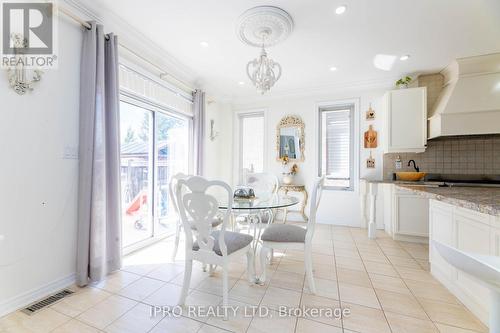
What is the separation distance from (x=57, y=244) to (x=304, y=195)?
3.52 metres

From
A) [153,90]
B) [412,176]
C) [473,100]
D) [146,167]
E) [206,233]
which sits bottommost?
[206,233]

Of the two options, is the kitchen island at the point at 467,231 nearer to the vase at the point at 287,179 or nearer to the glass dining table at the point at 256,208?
the glass dining table at the point at 256,208

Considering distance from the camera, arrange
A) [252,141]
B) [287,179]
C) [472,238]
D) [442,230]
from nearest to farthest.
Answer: [472,238], [442,230], [287,179], [252,141]

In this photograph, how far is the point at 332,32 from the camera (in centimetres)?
244

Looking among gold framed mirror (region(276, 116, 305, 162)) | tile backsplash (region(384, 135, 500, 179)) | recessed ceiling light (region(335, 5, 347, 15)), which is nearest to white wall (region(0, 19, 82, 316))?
recessed ceiling light (region(335, 5, 347, 15))

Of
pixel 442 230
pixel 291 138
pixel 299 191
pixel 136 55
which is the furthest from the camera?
pixel 291 138

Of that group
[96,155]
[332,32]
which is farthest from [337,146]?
[96,155]

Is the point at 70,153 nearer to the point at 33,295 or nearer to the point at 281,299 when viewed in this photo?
the point at 33,295

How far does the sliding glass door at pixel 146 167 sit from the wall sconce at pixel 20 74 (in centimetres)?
96

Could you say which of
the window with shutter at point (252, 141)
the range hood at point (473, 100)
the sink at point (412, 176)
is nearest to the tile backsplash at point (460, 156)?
the sink at point (412, 176)

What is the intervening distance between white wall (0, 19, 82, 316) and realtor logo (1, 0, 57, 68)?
0.08 meters

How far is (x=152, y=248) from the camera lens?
289cm

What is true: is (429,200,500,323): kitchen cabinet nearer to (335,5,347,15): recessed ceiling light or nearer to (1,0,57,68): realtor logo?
(335,5,347,15): recessed ceiling light

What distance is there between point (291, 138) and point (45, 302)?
12.9ft
